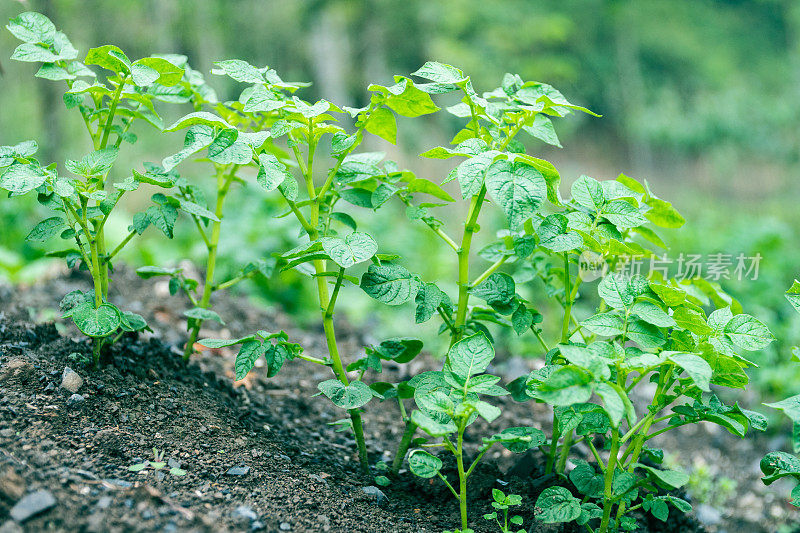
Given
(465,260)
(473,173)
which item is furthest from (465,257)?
(473,173)

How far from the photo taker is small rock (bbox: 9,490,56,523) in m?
1.13

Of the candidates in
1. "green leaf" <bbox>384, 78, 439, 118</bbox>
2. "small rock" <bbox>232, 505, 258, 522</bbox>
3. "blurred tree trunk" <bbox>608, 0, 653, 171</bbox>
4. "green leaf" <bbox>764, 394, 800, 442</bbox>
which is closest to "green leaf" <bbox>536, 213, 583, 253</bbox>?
"green leaf" <bbox>384, 78, 439, 118</bbox>

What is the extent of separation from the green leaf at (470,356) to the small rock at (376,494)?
0.48 meters

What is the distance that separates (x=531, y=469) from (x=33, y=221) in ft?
13.2

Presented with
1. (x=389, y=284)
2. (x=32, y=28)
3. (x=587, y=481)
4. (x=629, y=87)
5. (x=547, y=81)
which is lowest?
(x=629, y=87)

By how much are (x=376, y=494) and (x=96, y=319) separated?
85cm

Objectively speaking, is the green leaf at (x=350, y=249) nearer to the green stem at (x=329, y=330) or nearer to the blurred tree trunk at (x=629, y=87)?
the green stem at (x=329, y=330)

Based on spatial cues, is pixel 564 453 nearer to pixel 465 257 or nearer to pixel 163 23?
pixel 465 257

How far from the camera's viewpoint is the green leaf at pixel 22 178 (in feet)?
4.25

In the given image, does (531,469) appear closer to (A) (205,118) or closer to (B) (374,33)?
(A) (205,118)

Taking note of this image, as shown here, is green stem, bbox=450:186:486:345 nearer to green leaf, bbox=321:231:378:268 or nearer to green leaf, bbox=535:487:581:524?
green leaf, bbox=321:231:378:268

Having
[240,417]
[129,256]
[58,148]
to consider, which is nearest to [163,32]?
[58,148]

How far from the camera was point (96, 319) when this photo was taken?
147 cm

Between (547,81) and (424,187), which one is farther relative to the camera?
(547,81)
